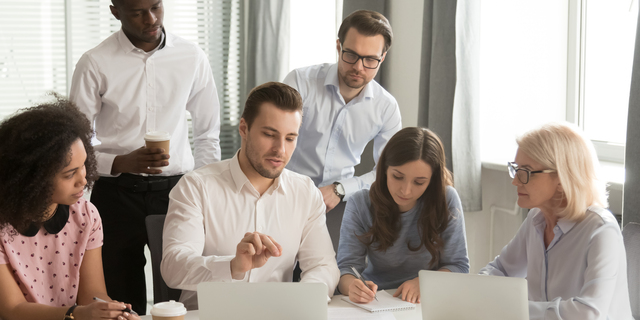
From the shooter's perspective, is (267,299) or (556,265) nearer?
(267,299)

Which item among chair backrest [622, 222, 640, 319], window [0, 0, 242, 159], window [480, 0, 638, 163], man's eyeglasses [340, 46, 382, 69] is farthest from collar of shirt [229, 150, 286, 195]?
window [0, 0, 242, 159]

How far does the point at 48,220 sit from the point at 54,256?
0.12m

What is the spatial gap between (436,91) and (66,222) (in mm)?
2245

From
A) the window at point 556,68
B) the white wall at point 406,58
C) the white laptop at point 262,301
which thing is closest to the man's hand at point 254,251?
the white laptop at point 262,301

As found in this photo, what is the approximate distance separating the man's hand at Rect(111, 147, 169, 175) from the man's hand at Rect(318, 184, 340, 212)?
75 cm

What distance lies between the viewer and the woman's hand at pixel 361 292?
1786mm

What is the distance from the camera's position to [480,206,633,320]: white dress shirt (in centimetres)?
168

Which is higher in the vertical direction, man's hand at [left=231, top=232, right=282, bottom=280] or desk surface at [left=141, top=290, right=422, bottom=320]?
man's hand at [left=231, top=232, right=282, bottom=280]

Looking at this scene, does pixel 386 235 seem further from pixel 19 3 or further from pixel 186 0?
pixel 19 3

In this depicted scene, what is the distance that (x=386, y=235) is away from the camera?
7.42ft

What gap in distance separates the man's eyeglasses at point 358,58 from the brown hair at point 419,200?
0.46 meters

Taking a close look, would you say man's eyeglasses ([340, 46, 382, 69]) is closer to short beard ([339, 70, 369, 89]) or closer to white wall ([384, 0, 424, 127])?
short beard ([339, 70, 369, 89])

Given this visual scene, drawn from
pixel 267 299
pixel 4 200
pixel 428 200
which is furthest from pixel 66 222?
pixel 428 200

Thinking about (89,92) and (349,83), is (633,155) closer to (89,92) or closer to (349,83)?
(349,83)
